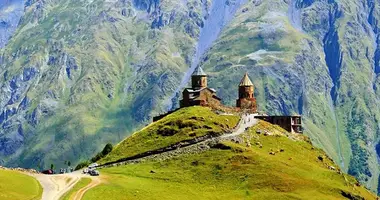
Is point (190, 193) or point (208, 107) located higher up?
point (208, 107)

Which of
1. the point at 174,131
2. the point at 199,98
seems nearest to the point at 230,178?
Answer: the point at 174,131

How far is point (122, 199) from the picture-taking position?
105m

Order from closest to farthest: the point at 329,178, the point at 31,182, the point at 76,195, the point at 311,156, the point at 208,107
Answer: the point at 76,195
the point at 31,182
the point at 329,178
the point at 311,156
the point at 208,107

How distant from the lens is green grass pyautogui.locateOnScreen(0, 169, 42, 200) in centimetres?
10225

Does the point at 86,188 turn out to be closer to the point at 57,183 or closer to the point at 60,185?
the point at 60,185

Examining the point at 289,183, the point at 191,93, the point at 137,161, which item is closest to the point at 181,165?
the point at 137,161

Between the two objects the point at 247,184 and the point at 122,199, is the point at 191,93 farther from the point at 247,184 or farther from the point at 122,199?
the point at 122,199

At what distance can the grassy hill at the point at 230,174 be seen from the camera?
117 metres

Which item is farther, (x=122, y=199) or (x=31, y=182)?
(x=31, y=182)

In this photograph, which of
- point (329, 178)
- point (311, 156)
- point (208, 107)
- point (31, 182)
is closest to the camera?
point (31, 182)

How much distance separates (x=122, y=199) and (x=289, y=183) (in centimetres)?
3419

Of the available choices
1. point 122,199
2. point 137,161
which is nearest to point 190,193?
point 122,199

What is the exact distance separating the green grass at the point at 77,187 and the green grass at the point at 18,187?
4404 millimetres

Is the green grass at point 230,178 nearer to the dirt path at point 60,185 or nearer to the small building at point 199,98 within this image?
the dirt path at point 60,185
